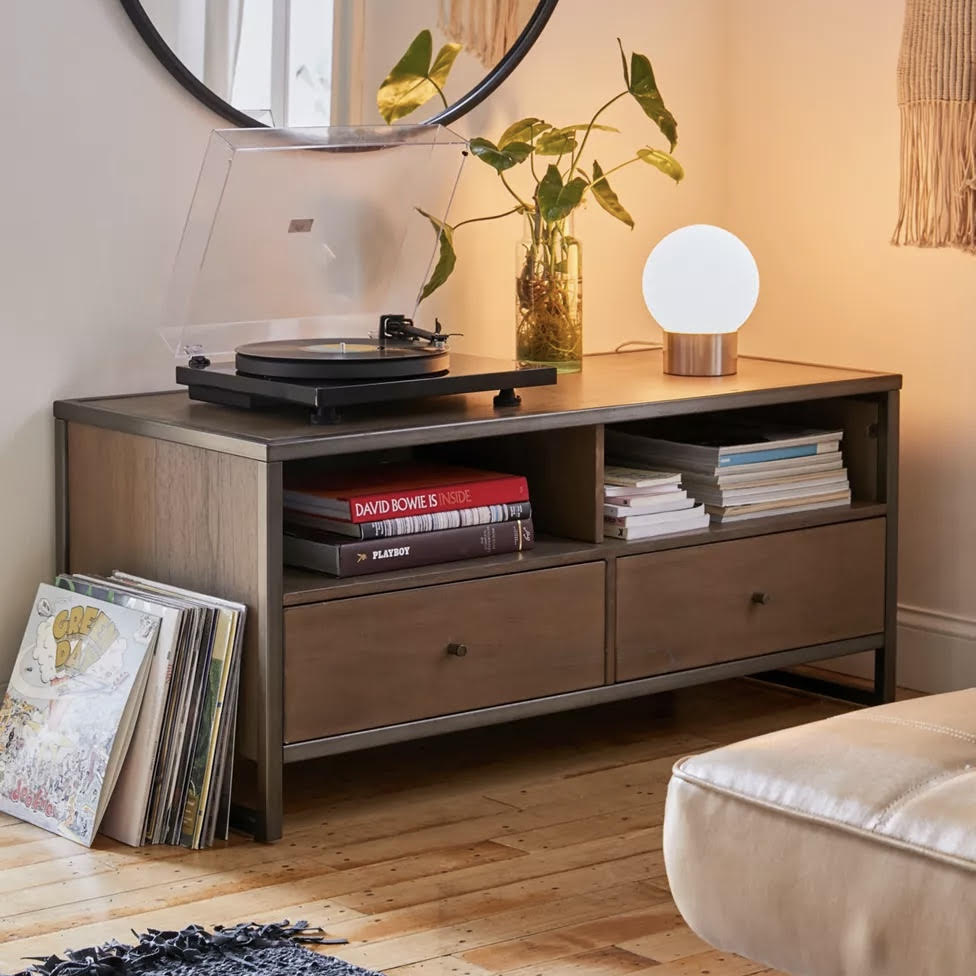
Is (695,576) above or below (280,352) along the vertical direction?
below

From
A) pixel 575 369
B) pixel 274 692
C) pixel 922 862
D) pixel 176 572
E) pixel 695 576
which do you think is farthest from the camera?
pixel 575 369

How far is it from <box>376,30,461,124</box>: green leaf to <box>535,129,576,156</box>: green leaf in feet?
0.64

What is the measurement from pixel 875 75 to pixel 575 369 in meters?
0.78

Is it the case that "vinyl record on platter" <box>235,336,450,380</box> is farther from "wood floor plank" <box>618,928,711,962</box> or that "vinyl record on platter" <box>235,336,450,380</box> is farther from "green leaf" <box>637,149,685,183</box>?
"wood floor plank" <box>618,928,711,962</box>

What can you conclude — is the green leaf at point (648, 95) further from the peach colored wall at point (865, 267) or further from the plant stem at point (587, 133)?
the peach colored wall at point (865, 267)

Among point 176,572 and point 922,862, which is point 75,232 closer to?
point 176,572

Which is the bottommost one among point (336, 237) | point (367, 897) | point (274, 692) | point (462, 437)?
point (367, 897)

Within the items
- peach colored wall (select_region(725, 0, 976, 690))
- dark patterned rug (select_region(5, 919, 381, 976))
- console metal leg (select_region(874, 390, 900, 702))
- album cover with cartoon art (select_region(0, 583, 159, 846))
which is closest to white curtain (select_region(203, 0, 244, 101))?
album cover with cartoon art (select_region(0, 583, 159, 846))

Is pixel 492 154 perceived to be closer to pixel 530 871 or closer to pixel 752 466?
pixel 752 466

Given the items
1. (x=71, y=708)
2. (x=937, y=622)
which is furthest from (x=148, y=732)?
(x=937, y=622)

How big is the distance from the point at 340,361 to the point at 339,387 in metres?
0.08

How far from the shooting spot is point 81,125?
2525 millimetres

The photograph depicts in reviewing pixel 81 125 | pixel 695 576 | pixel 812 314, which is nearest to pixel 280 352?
pixel 81 125

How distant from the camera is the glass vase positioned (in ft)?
9.24
